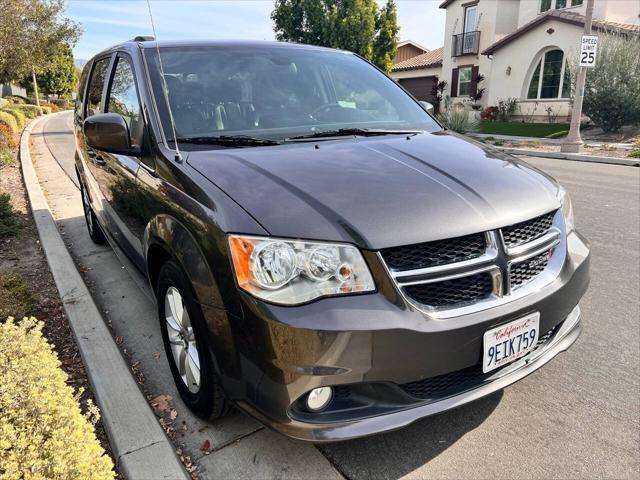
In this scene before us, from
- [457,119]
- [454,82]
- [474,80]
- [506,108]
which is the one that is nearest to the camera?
[457,119]

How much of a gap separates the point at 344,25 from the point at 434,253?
2819 cm

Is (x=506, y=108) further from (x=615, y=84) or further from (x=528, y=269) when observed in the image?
(x=528, y=269)

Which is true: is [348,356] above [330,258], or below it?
below

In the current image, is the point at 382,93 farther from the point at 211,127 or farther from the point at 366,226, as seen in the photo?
the point at 366,226

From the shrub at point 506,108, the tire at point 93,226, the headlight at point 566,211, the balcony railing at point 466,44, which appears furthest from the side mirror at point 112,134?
the balcony railing at point 466,44

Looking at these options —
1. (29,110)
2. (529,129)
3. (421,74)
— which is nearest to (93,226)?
(529,129)

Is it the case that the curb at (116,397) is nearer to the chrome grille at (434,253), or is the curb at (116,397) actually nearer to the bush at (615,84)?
the chrome grille at (434,253)

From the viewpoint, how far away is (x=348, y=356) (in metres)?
1.76

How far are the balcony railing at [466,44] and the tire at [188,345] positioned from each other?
27.4 meters

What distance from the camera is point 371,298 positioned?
5.95ft

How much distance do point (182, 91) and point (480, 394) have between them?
7.13 ft

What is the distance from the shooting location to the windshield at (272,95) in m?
2.78

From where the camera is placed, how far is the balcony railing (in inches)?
1043

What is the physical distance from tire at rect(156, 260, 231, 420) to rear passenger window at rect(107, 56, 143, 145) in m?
0.86
